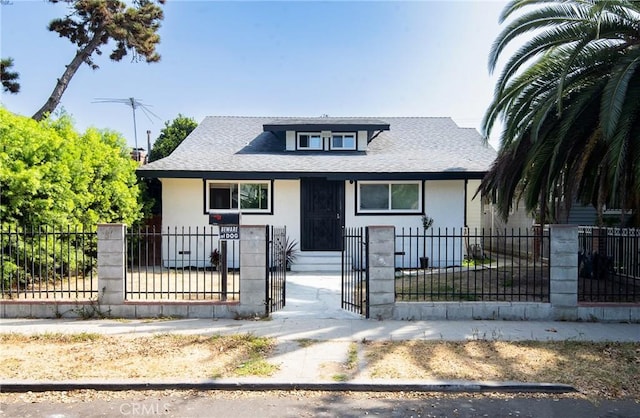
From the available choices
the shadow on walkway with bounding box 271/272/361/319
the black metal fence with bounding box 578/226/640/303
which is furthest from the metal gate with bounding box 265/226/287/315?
the black metal fence with bounding box 578/226/640/303

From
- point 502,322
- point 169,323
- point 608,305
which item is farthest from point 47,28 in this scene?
point 608,305

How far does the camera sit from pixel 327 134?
15.7 m

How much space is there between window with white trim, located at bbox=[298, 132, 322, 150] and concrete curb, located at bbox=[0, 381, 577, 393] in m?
11.7

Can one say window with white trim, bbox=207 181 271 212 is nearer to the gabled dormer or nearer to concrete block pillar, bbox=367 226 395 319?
the gabled dormer

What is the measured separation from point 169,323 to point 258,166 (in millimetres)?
7152

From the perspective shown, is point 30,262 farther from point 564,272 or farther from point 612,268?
point 612,268

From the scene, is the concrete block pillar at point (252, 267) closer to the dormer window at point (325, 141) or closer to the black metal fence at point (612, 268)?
the black metal fence at point (612, 268)

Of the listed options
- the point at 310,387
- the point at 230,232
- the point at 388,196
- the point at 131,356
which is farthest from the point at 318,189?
the point at 310,387

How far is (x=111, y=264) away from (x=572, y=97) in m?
9.21

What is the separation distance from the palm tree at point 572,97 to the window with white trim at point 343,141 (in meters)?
6.95

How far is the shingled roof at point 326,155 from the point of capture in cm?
1326

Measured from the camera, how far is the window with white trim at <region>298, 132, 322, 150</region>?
1584 cm

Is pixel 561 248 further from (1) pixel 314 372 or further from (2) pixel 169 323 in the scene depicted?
(2) pixel 169 323

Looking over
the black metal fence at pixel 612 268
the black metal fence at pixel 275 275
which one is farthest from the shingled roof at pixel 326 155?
the black metal fence at pixel 275 275
